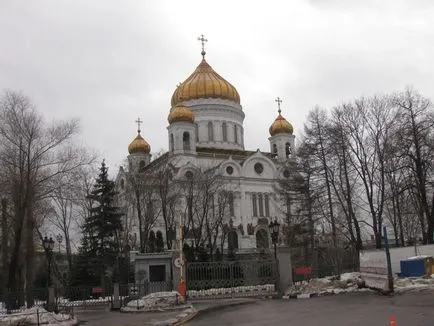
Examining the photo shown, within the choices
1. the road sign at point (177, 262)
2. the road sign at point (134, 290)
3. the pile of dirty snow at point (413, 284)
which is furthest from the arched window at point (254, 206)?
the pile of dirty snow at point (413, 284)

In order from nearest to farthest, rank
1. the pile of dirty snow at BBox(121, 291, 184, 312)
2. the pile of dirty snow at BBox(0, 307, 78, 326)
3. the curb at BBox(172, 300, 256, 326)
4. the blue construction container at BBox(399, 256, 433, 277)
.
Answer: the pile of dirty snow at BBox(0, 307, 78, 326) < the curb at BBox(172, 300, 256, 326) < the pile of dirty snow at BBox(121, 291, 184, 312) < the blue construction container at BBox(399, 256, 433, 277)

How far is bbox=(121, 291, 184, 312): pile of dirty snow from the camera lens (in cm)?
2025

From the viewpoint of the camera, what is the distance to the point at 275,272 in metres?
26.1

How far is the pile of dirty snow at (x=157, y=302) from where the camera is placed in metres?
20.2

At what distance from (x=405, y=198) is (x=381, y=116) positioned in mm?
6725

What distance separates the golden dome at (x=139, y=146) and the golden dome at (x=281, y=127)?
1410cm

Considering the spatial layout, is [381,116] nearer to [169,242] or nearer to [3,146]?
[169,242]

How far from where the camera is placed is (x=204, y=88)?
5834 cm

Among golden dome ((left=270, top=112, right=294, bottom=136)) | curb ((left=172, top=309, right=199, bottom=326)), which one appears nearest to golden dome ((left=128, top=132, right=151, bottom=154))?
golden dome ((left=270, top=112, right=294, bottom=136))

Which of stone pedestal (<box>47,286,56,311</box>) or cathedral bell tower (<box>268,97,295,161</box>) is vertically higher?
cathedral bell tower (<box>268,97,295,161</box>)

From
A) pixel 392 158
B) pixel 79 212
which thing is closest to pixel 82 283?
pixel 79 212

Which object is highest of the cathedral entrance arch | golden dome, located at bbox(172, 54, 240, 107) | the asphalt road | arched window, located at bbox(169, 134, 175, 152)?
golden dome, located at bbox(172, 54, 240, 107)

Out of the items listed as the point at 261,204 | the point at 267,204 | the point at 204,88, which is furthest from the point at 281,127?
the point at 261,204

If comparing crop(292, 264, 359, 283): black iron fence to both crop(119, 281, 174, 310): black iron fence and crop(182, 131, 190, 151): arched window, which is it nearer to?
crop(119, 281, 174, 310): black iron fence
